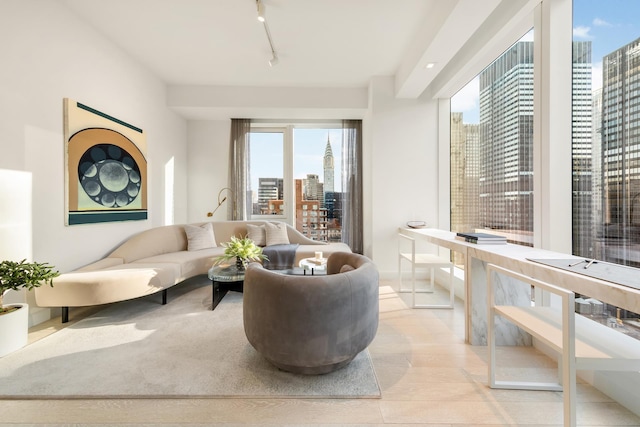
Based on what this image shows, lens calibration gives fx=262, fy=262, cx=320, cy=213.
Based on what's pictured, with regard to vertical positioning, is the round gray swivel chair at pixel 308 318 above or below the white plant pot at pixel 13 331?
above

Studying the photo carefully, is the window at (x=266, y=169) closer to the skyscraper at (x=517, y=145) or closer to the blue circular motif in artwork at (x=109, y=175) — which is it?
the blue circular motif in artwork at (x=109, y=175)

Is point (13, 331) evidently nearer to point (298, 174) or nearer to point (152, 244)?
point (152, 244)

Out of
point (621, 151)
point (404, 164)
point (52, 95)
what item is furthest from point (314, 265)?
point (52, 95)

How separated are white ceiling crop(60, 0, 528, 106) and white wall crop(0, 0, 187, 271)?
29 centimetres

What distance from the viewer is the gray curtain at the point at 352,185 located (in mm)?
4699

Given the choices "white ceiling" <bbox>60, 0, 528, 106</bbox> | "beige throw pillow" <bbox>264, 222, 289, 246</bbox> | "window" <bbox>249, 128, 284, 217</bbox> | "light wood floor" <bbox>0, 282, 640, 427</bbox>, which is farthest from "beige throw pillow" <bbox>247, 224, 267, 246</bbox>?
"light wood floor" <bbox>0, 282, 640, 427</bbox>

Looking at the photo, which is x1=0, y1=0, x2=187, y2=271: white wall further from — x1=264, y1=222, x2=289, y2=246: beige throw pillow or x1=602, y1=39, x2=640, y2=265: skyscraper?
x1=602, y1=39, x2=640, y2=265: skyscraper

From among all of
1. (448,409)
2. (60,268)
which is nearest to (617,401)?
(448,409)

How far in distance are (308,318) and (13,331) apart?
225cm

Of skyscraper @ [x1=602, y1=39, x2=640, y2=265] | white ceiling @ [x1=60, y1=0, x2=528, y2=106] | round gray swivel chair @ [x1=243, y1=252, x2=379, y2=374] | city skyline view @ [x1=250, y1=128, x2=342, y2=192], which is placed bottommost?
round gray swivel chair @ [x1=243, y1=252, x2=379, y2=374]

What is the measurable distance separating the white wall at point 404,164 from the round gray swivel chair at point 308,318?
242cm

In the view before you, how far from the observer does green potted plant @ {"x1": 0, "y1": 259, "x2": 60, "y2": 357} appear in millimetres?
1862

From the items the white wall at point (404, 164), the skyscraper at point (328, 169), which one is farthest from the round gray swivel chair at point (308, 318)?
the skyscraper at point (328, 169)

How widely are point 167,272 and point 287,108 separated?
9.67 feet
